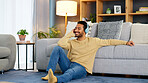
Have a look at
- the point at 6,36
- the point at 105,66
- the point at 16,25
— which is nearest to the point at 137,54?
the point at 105,66

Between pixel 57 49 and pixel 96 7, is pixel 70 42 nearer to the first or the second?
pixel 57 49

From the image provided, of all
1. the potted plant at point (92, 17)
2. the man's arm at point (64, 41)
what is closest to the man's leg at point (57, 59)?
the man's arm at point (64, 41)

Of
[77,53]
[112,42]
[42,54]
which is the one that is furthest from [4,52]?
[112,42]

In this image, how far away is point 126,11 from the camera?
5.23m

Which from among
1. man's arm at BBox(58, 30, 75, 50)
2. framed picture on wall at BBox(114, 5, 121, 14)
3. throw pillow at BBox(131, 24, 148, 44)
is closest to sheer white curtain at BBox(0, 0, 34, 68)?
framed picture on wall at BBox(114, 5, 121, 14)

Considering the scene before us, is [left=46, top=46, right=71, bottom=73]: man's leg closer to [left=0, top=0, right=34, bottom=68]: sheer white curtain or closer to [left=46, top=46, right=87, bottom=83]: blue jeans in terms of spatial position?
[left=46, top=46, right=87, bottom=83]: blue jeans

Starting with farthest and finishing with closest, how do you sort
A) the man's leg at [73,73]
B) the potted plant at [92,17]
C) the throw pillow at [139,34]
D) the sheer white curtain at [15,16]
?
1. the potted plant at [92,17]
2. the sheer white curtain at [15,16]
3. the throw pillow at [139,34]
4. the man's leg at [73,73]

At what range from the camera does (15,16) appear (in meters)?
4.98

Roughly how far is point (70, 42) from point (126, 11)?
8.41 ft

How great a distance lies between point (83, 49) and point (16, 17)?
8.34ft

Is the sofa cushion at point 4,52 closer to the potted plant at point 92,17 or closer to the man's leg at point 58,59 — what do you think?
the man's leg at point 58,59

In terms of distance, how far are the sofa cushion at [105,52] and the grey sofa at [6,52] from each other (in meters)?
1.36

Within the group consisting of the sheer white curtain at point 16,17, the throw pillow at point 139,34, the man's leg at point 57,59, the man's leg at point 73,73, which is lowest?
the man's leg at point 73,73

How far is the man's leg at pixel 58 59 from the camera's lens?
109 inches
